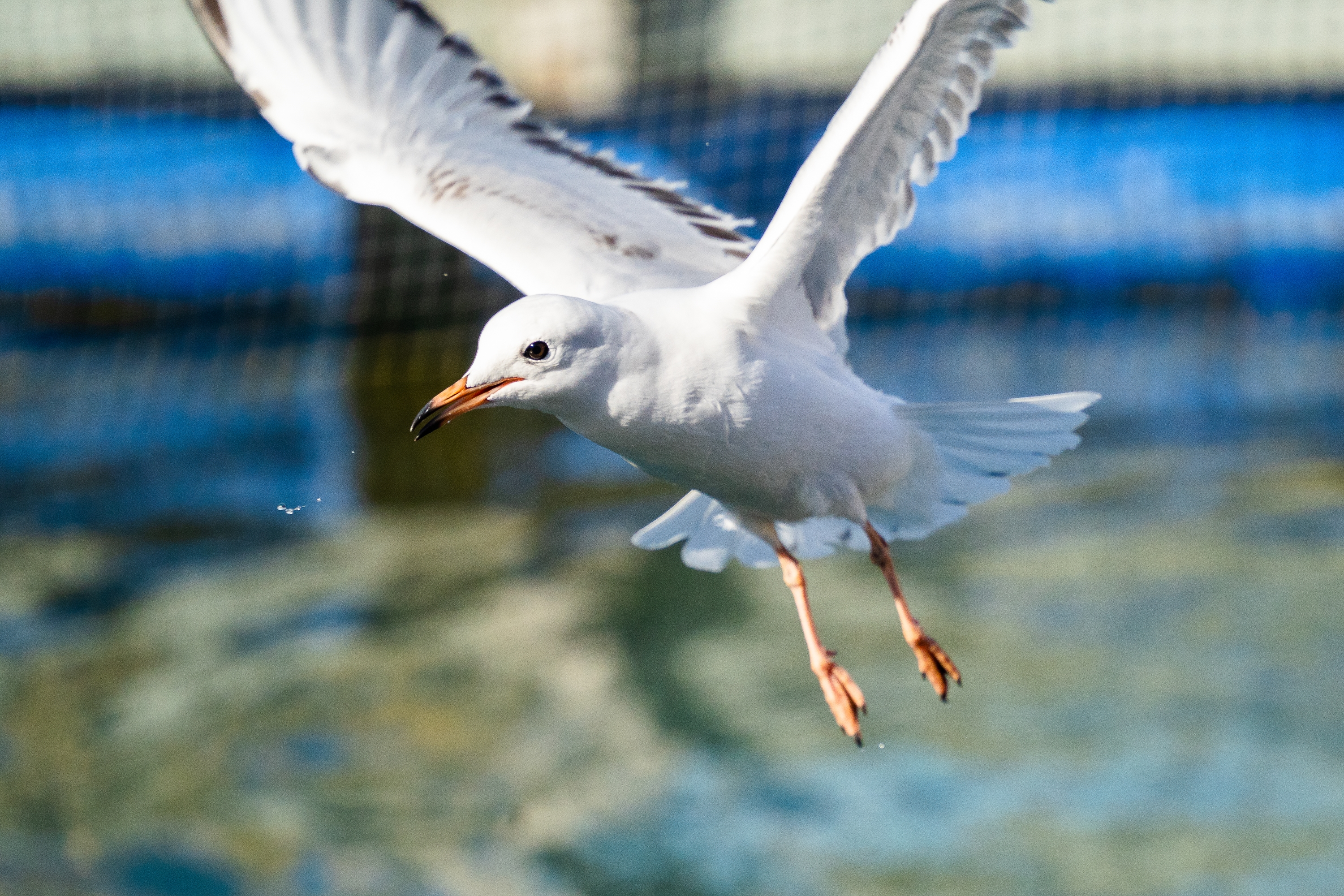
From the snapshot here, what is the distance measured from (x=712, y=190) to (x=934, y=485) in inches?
201

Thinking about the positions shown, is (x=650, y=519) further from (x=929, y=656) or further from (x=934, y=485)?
(x=929, y=656)

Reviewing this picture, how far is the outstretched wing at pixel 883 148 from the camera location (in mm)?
2131

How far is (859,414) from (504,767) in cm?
199

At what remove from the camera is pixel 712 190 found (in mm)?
7688

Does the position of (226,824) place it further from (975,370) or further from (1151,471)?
(975,370)

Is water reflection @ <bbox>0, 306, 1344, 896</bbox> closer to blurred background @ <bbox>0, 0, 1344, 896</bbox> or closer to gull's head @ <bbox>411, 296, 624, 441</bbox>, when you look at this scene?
blurred background @ <bbox>0, 0, 1344, 896</bbox>

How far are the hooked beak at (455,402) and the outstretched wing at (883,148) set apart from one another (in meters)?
0.45

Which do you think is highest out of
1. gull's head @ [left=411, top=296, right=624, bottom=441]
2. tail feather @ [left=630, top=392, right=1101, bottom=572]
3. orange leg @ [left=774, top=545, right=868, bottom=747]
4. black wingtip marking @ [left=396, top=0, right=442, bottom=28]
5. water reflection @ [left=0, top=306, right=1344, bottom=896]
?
black wingtip marking @ [left=396, top=0, right=442, bottom=28]

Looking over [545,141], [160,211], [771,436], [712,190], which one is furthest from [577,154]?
[160,211]

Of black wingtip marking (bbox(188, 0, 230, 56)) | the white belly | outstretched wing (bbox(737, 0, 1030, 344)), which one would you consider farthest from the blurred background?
black wingtip marking (bbox(188, 0, 230, 56))

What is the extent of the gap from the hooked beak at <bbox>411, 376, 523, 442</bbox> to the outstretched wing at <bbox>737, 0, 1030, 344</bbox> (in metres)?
0.45

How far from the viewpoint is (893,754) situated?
4.09 meters

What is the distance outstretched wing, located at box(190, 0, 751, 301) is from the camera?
269 centimetres

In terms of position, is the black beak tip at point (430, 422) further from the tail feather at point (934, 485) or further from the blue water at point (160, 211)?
the blue water at point (160, 211)
